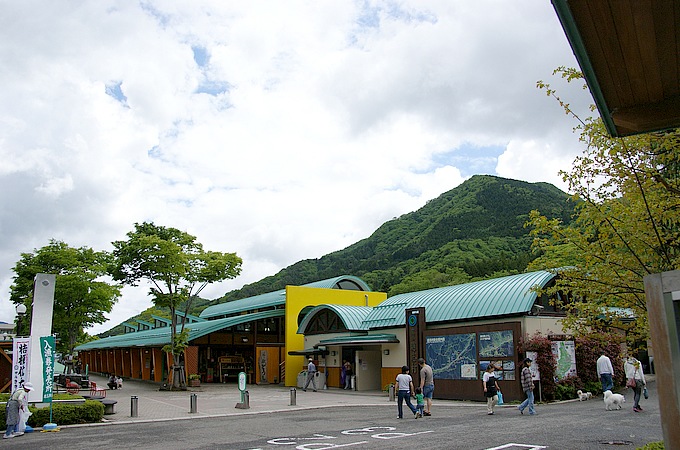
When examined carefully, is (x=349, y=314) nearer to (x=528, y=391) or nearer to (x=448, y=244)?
(x=528, y=391)

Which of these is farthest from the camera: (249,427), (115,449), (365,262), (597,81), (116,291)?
(365,262)

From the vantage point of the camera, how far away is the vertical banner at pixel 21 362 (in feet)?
50.5

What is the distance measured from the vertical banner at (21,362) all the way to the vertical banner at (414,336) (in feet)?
44.8

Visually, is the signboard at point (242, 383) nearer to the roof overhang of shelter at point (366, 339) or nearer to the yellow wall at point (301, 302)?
the roof overhang of shelter at point (366, 339)

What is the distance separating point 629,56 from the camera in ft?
13.6

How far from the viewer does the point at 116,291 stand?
3350 cm

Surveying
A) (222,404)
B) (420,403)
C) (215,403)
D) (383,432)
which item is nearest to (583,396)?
(420,403)

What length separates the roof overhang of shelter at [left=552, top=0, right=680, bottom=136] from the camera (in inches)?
140

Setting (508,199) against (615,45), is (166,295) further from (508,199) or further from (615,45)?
(508,199)

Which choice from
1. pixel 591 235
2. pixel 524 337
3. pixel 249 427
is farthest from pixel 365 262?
pixel 591 235

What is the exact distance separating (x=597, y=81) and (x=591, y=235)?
4.34m

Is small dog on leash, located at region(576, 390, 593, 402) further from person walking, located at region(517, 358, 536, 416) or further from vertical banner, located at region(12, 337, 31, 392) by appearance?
vertical banner, located at region(12, 337, 31, 392)

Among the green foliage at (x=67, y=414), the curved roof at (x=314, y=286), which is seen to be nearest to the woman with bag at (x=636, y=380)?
the green foliage at (x=67, y=414)

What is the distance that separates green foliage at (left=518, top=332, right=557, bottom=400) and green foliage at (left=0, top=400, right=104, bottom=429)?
43.2 feet
